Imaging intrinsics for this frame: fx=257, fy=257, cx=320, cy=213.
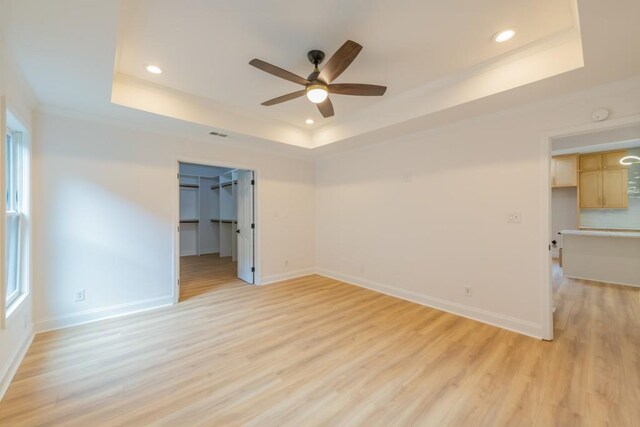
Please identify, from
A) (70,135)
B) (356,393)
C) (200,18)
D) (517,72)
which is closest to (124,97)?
(70,135)

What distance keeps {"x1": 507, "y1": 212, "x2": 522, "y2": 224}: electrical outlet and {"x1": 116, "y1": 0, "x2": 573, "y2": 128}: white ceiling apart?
168 cm

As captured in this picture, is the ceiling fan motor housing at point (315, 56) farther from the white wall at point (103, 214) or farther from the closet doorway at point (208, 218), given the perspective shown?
the closet doorway at point (208, 218)

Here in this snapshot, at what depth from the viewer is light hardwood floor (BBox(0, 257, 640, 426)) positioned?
5.61 feet

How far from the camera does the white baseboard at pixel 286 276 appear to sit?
475 centimetres

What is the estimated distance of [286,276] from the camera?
505 centimetres

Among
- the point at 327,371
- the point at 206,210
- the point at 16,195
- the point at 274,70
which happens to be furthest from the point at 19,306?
the point at 206,210

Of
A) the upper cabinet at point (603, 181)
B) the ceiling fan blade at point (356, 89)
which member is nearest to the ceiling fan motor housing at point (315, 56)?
the ceiling fan blade at point (356, 89)

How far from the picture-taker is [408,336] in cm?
278

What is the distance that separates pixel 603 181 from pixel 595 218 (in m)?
0.93

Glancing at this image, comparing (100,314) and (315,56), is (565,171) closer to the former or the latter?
(315,56)

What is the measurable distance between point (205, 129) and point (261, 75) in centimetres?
136

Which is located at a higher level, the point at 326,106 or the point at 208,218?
the point at 326,106

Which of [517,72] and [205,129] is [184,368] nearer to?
[205,129]

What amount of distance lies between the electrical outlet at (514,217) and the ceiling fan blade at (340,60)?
2.48 meters
